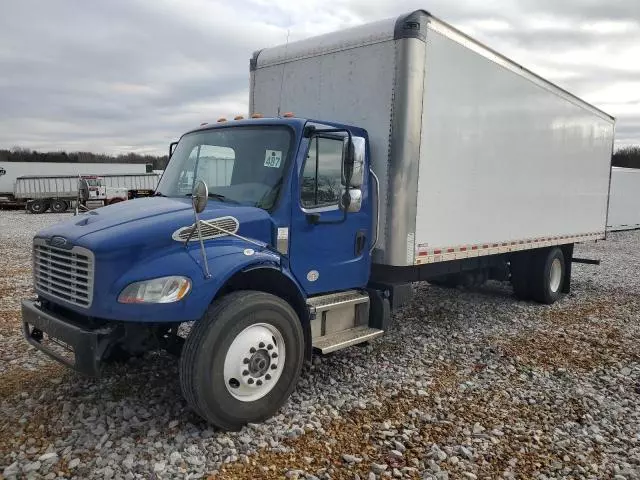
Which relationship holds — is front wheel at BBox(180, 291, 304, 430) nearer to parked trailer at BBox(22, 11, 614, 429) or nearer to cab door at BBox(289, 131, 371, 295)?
parked trailer at BBox(22, 11, 614, 429)

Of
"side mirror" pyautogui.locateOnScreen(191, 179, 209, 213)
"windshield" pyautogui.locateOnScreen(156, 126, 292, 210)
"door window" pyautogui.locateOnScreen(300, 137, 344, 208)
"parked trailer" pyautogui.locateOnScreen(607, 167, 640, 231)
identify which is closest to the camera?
"side mirror" pyautogui.locateOnScreen(191, 179, 209, 213)

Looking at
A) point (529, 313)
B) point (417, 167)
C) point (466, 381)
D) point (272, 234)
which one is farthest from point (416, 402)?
point (529, 313)

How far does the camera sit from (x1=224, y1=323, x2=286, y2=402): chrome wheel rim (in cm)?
399

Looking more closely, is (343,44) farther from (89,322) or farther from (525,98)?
(89,322)

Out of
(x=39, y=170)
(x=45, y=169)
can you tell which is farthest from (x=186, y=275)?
(x=45, y=169)

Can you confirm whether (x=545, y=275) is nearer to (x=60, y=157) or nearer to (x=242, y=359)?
(x=242, y=359)

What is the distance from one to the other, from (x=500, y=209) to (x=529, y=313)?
2301 millimetres

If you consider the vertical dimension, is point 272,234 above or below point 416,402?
above

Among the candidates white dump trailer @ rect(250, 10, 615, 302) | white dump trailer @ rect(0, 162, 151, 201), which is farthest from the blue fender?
white dump trailer @ rect(0, 162, 151, 201)

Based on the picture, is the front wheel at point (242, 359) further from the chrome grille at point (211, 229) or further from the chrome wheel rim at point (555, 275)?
the chrome wheel rim at point (555, 275)

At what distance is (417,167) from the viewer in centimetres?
549

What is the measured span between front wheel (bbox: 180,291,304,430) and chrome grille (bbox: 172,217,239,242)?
51 cm

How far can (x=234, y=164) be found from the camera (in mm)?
4887

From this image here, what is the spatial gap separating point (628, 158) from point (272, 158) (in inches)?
2319
